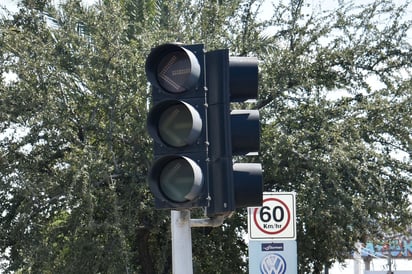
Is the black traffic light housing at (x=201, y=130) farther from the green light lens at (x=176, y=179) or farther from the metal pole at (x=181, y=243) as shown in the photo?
the metal pole at (x=181, y=243)

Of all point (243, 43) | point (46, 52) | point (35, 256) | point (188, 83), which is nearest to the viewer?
point (188, 83)

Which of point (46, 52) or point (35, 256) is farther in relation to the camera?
point (46, 52)

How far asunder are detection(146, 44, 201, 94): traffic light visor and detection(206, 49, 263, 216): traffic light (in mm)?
182

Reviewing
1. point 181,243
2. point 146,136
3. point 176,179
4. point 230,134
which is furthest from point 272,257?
point 146,136

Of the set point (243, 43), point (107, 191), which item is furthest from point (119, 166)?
point (243, 43)

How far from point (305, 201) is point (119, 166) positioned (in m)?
3.51

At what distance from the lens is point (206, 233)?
18.1m

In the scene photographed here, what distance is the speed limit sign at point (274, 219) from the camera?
7961mm

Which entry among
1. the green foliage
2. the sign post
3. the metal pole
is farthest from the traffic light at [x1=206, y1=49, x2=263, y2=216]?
the green foliage

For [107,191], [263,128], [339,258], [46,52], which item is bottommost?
[339,258]

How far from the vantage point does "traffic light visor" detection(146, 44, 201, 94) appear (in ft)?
18.6

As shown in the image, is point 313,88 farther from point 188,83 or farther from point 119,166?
point 188,83

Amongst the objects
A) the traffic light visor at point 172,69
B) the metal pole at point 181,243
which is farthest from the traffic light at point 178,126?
the metal pole at point 181,243

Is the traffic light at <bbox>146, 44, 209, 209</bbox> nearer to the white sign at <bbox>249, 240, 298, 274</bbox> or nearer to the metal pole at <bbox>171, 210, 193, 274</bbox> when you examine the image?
the metal pole at <bbox>171, 210, 193, 274</bbox>
